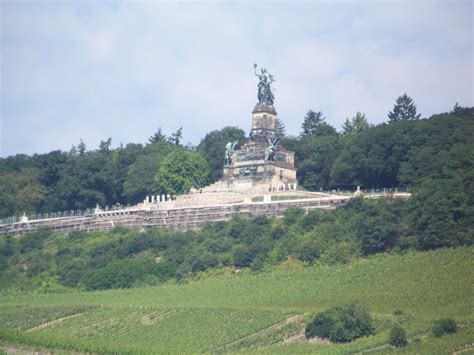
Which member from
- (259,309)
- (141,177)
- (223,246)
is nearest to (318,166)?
(141,177)

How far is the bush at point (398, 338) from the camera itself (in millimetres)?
68688

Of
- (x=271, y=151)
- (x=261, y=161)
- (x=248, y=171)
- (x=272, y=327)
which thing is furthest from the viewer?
(x=248, y=171)

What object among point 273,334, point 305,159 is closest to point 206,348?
point 273,334

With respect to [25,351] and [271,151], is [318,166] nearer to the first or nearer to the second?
[271,151]

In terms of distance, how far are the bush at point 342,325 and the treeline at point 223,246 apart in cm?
1630

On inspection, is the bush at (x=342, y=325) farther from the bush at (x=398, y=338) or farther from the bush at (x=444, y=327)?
the bush at (x=444, y=327)

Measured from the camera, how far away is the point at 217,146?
126 metres

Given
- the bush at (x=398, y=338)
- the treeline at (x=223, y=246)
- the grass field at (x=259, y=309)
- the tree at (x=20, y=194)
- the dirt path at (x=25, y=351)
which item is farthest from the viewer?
the tree at (x=20, y=194)

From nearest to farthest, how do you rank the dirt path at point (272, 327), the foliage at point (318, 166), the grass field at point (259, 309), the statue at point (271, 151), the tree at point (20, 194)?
1. the grass field at point (259, 309)
2. the dirt path at point (272, 327)
3. the foliage at point (318, 166)
4. the statue at point (271, 151)
5. the tree at point (20, 194)

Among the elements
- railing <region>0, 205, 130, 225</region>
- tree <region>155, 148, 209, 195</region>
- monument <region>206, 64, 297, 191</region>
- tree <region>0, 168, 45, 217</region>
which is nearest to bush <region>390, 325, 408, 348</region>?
monument <region>206, 64, 297, 191</region>

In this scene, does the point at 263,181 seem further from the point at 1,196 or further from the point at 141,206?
the point at 1,196

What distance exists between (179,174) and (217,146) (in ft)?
24.6

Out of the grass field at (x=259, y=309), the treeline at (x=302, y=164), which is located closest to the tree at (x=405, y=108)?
the treeline at (x=302, y=164)

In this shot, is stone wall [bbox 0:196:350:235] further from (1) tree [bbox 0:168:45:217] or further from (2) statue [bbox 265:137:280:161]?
(2) statue [bbox 265:137:280:161]
